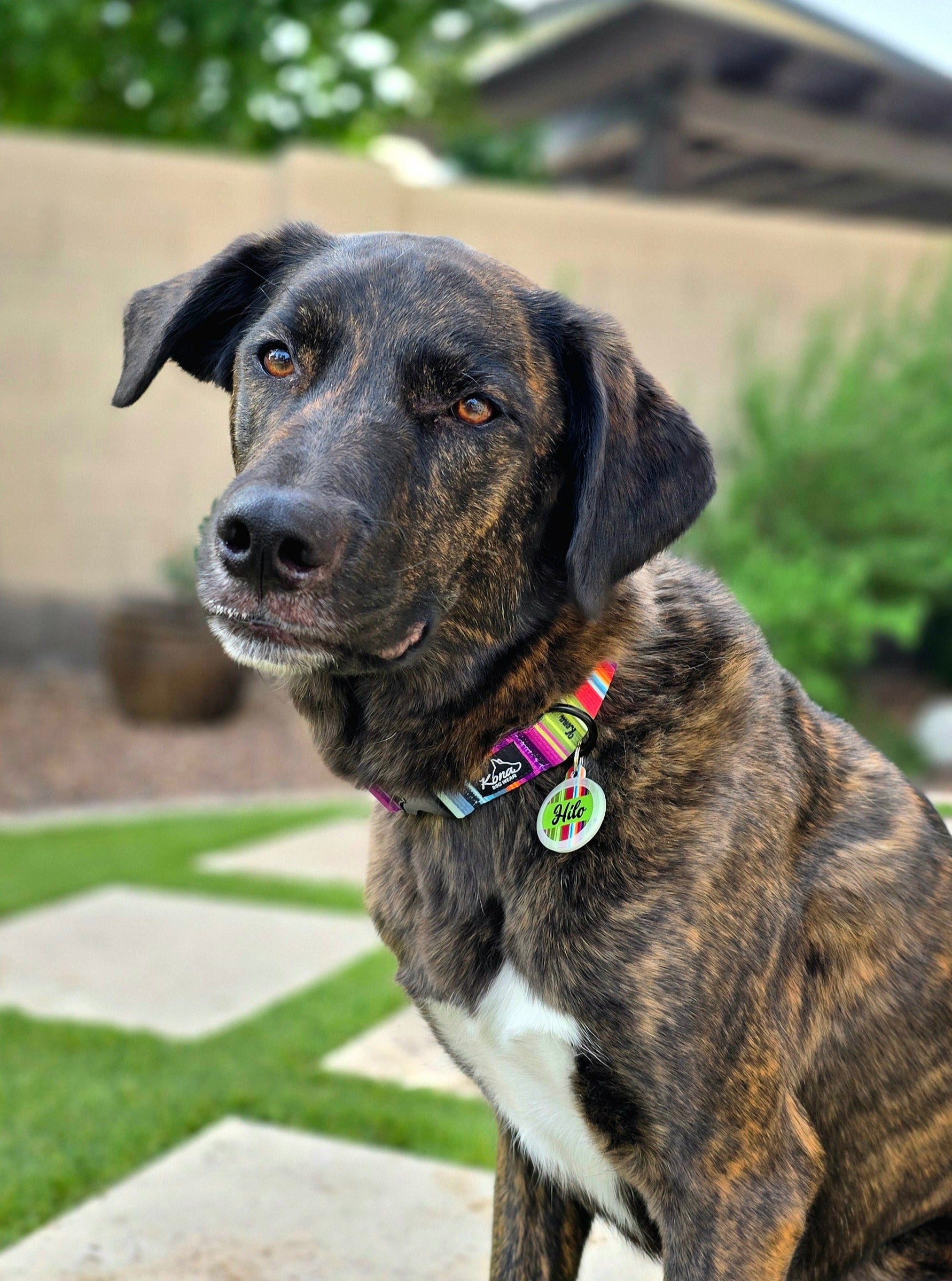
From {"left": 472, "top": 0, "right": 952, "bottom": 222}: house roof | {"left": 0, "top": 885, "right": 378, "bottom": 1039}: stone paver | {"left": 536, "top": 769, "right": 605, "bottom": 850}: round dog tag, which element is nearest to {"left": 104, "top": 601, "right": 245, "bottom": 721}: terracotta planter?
{"left": 0, "top": 885, "right": 378, "bottom": 1039}: stone paver

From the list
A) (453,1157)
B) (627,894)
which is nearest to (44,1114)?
(453,1157)

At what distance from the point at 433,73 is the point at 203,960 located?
9.22 meters

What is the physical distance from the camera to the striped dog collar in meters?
1.69

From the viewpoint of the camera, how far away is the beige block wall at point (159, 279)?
7.43 meters

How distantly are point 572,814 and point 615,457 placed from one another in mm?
472

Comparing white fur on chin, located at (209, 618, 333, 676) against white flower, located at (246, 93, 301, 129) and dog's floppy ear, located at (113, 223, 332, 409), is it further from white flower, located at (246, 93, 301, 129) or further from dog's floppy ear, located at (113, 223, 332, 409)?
white flower, located at (246, 93, 301, 129)

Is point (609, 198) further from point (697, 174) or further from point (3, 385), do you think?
point (697, 174)

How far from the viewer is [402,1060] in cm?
305

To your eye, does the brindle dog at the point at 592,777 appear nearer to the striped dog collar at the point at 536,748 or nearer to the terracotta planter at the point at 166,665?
the striped dog collar at the point at 536,748

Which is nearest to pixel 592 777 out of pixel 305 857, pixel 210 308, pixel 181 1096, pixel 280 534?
pixel 280 534

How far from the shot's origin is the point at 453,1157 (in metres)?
2.62

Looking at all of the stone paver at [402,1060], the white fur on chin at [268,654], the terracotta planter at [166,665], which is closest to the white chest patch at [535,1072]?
the white fur on chin at [268,654]

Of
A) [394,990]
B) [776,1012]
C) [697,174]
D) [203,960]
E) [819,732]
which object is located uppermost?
[819,732]

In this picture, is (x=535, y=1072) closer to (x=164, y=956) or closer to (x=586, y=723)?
(x=586, y=723)
